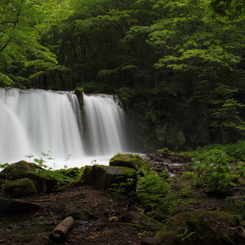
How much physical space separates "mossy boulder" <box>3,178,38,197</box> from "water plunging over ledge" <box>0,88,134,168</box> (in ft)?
17.5

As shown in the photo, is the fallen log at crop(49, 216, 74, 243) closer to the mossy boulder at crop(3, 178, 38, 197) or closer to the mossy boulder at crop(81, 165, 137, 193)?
the mossy boulder at crop(81, 165, 137, 193)

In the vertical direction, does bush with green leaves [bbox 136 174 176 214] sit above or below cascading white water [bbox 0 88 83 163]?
below

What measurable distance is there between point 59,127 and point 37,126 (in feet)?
4.19

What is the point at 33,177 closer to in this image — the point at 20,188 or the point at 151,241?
the point at 20,188

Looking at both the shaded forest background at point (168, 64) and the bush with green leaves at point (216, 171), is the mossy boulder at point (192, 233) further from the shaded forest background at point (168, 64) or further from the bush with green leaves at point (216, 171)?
the shaded forest background at point (168, 64)

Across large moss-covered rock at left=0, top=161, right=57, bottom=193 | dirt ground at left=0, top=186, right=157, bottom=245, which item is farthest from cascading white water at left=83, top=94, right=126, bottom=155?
dirt ground at left=0, top=186, right=157, bottom=245

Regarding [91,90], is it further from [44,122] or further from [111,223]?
[111,223]

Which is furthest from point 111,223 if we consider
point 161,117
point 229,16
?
point 161,117

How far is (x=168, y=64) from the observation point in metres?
16.7

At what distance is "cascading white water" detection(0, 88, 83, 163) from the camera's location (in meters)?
11.3

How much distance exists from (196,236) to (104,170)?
2.67m

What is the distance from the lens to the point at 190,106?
18188 mm

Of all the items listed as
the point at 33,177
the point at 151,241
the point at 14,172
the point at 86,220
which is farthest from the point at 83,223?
the point at 14,172

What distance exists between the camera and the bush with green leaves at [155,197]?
399 centimetres
